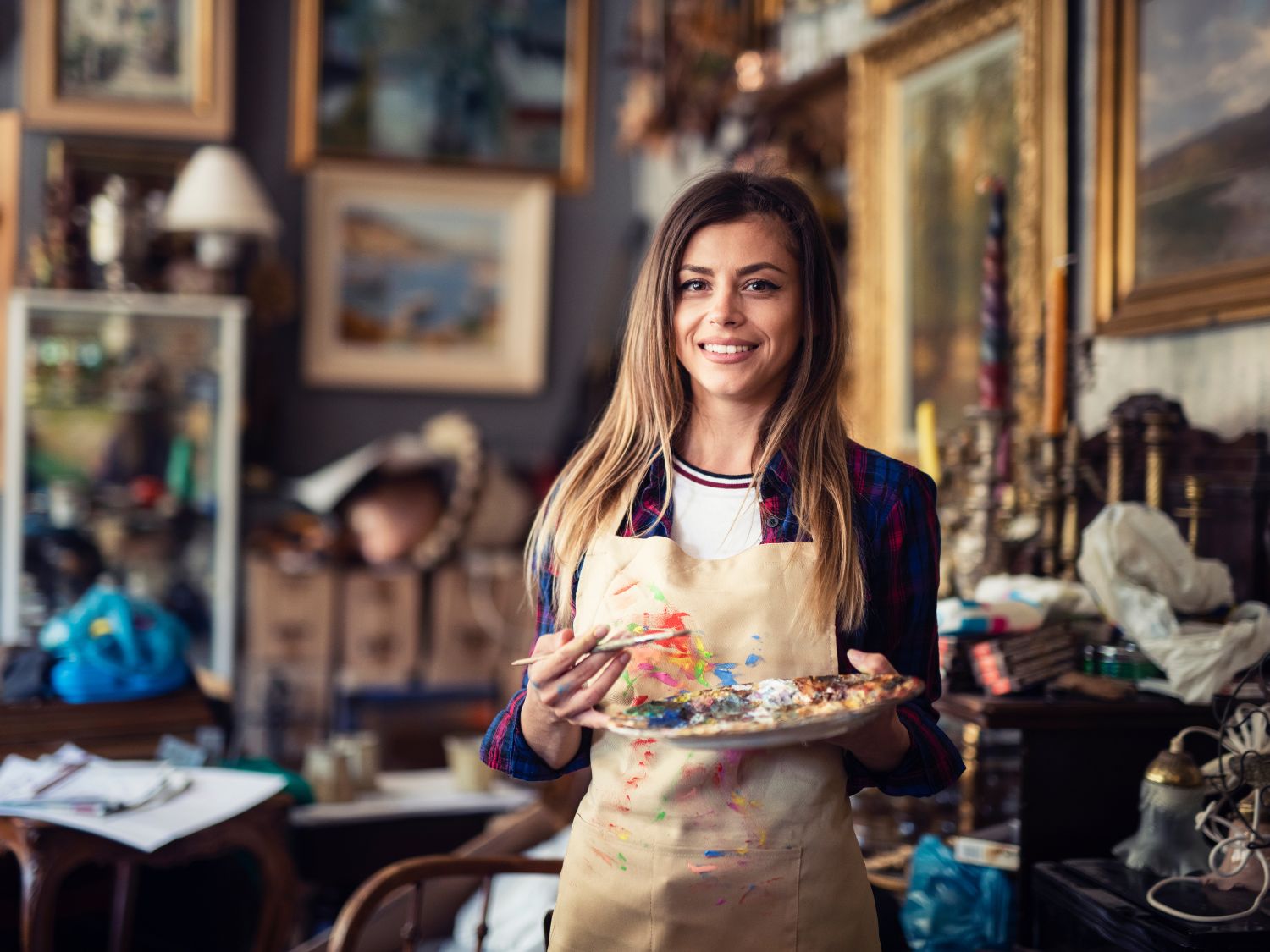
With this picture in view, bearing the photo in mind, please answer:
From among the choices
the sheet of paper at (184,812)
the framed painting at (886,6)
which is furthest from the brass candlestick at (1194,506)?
the framed painting at (886,6)

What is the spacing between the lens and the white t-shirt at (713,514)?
1468mm

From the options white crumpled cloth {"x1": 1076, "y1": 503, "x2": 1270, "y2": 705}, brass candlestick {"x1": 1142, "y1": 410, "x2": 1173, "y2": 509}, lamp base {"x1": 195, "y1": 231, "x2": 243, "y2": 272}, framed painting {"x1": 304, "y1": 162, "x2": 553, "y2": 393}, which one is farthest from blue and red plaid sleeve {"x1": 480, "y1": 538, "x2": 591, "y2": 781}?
framed painting {"x1": 304, "y1": 162, "x2": 553, "y2": 393}

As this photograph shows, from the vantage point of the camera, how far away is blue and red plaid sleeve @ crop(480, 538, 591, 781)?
1.46 meters

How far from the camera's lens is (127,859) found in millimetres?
2148

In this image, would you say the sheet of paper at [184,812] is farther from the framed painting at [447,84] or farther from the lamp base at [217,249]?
the framed painting at [447,84]

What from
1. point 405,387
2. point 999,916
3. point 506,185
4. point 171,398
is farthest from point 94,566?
point 999,916

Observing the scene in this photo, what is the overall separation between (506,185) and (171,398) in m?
1.84

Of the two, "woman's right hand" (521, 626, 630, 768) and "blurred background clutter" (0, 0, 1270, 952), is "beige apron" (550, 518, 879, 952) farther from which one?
"blurred background clutter" (0, 0, 1270, 952)

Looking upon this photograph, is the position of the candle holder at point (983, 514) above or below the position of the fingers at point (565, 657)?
above

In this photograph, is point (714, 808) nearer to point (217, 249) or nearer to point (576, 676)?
point (576, 676)

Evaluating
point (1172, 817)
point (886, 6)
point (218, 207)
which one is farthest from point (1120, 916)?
point (218, 207)

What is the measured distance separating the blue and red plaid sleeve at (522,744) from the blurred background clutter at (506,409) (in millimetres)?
447

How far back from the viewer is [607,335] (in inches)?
240

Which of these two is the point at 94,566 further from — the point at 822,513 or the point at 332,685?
the point at 822,513
